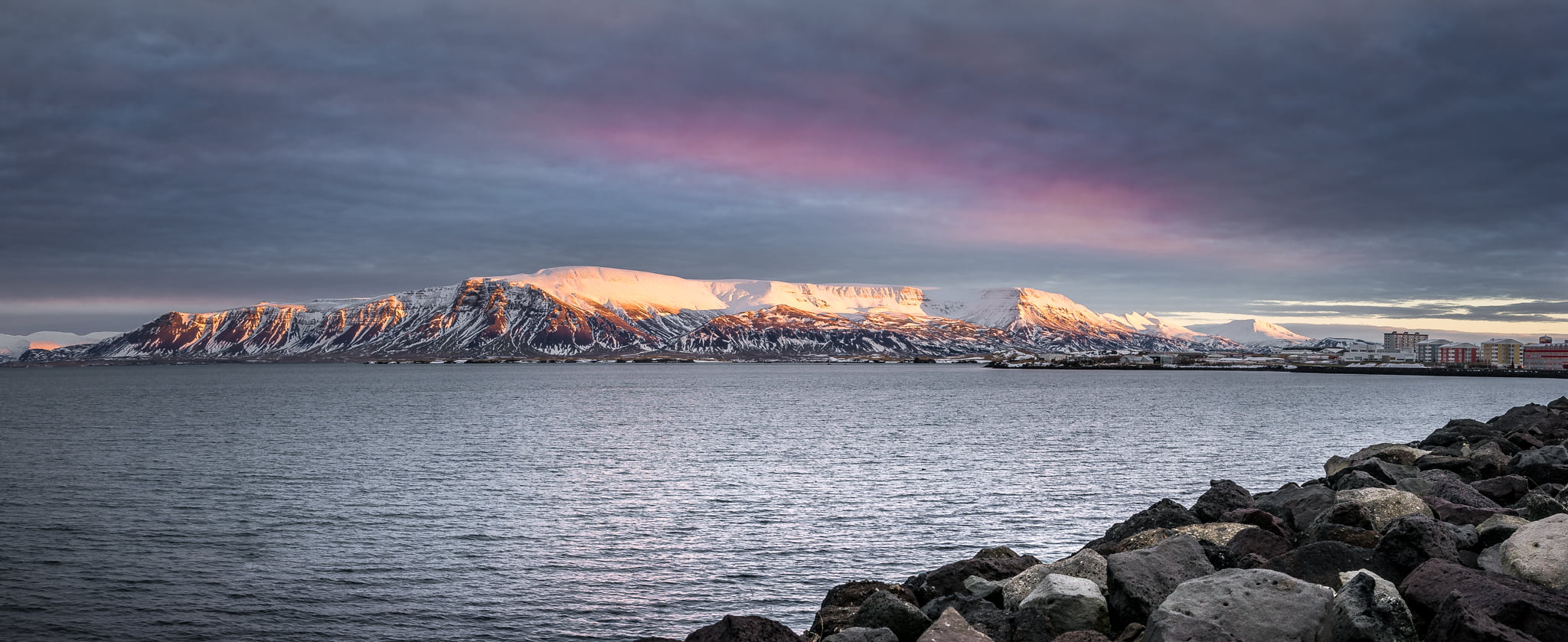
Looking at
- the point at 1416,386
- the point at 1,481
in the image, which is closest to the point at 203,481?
the point at 1,481

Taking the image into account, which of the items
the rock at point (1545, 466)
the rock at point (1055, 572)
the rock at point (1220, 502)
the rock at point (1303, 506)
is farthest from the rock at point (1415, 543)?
the rock at point (1545, 466)

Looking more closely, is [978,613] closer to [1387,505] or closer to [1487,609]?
[1487,609]

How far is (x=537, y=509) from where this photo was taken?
3747 cm

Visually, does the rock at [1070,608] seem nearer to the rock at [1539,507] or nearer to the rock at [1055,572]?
the rock at [1055,572]

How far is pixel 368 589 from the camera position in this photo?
2483 centimetres

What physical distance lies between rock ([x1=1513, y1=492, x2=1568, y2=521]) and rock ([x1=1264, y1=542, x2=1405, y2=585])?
687 centimetres

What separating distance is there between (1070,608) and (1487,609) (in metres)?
5.59

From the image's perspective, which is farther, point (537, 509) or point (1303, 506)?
point (537, 509)

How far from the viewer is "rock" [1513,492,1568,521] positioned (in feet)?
66.3

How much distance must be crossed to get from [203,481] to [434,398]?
324 ft

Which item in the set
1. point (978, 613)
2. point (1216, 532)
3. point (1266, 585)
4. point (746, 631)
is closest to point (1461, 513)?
point (1216, 532)

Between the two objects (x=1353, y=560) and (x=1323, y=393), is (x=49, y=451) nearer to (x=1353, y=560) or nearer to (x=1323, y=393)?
(x=1353, y=560)

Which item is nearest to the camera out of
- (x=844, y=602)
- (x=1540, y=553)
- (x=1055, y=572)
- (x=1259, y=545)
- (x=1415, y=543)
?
(x=1540, y=553)

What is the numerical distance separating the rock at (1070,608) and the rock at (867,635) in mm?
2509
